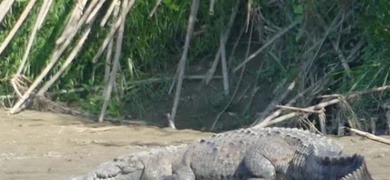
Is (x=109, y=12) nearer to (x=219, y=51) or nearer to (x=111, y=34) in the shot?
(x=111, y=34)

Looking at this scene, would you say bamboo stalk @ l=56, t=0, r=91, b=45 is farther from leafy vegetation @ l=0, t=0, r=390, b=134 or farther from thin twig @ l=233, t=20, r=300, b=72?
thin twig @ l=233, t=20, r=300, b=72

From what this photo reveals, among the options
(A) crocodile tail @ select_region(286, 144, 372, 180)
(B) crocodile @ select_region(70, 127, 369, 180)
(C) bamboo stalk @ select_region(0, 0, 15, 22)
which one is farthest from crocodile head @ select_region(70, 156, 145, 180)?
(C) bamboo stalk @ select_region(0, 0, 15, 22)

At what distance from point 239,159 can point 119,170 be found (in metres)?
0.75

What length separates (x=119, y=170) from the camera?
257 inches

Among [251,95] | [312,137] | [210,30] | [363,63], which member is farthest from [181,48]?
[312,137]

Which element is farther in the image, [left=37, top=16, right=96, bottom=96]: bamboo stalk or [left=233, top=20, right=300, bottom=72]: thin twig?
[left=37, top=16, right=96, bottom=96]: bamboo stalk

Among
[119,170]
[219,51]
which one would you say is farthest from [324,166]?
[219,51]

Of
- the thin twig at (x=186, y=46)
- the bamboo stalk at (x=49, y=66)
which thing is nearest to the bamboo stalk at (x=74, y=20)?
the bamboo stalk at (x=49, y=66)

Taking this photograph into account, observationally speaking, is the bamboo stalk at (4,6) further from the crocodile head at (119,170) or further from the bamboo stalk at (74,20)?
the crocodile head at (119,170)

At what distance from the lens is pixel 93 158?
7738mm

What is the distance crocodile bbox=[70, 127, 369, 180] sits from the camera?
19.8 feet

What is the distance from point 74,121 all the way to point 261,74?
1658mm

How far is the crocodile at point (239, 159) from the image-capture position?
19.8ft

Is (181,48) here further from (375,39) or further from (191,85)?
(375,39)
